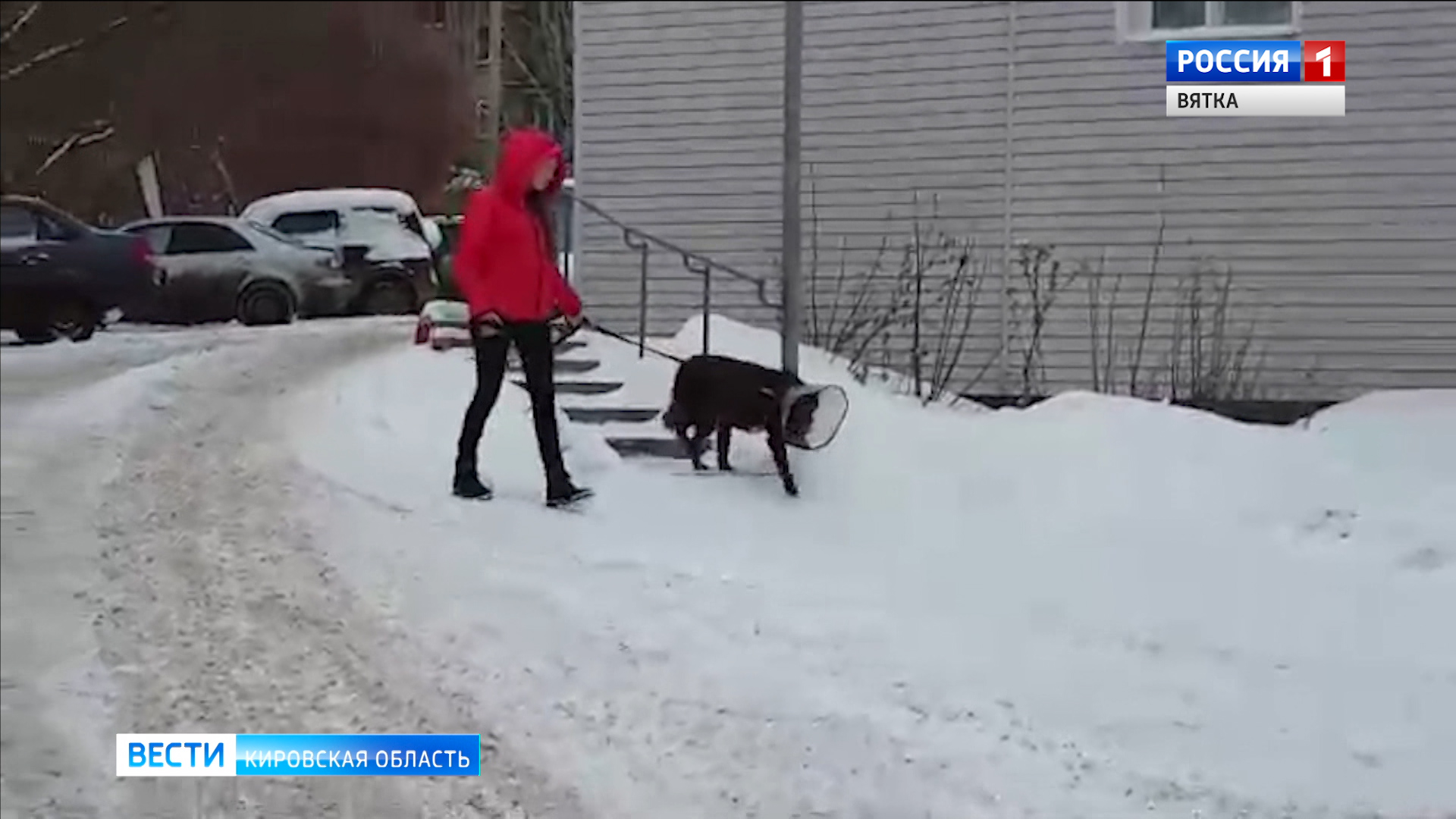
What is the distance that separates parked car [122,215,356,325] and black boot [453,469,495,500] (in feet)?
3.69

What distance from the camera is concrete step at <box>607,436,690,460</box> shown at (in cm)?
479

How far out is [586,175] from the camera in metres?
3.97

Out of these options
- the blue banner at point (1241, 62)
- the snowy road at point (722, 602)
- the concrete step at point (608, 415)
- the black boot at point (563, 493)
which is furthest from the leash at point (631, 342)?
the blue banner at point (1241, 62)

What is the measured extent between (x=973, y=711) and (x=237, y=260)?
1455 millimetres

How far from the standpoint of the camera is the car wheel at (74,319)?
11.0ft

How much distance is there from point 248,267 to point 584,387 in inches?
64.8

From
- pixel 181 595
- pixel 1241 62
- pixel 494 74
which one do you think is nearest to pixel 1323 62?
pixel 1241 62

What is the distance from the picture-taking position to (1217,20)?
3.03 meters

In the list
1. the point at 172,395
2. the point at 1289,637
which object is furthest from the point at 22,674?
the point at 1289,637

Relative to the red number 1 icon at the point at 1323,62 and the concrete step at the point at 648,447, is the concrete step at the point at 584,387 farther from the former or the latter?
the red number 1 icon at the point at 1323,62

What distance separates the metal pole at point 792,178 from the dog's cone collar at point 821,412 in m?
0.23

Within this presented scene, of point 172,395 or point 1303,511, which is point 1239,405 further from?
point 172,395

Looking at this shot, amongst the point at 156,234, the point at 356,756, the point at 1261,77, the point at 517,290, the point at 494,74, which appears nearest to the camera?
the point at 1261,77

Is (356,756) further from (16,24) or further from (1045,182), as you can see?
(1045,182)
